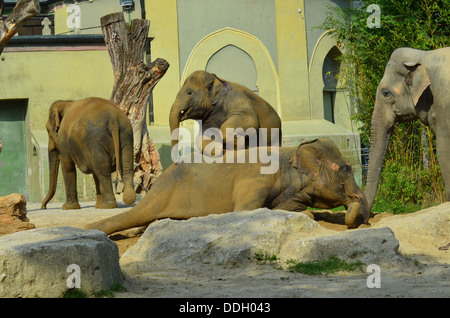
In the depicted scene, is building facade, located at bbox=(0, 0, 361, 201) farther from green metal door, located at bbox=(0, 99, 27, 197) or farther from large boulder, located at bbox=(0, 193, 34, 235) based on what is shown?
large boulder, located at bbox=(0, 193, 34, 235)

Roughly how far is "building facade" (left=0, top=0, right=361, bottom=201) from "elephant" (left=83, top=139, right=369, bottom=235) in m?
10.4

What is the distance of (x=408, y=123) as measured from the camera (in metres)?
13.1

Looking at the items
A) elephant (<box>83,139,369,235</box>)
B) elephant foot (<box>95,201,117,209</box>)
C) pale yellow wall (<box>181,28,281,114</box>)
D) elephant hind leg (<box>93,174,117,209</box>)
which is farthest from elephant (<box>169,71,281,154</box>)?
pale yellow wall (<box>181,28,281,114</box>)

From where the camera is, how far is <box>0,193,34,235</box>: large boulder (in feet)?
29.2

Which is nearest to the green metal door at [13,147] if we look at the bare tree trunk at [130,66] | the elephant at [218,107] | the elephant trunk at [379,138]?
the bare tree trunk at [130,66]

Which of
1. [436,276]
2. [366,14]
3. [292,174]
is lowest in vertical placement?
[436,276]

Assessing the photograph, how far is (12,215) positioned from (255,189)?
2.59m

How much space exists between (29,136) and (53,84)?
133cm

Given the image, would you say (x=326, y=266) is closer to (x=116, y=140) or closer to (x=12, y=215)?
(x=12, y=215)

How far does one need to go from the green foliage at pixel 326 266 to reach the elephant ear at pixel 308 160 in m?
2.06
